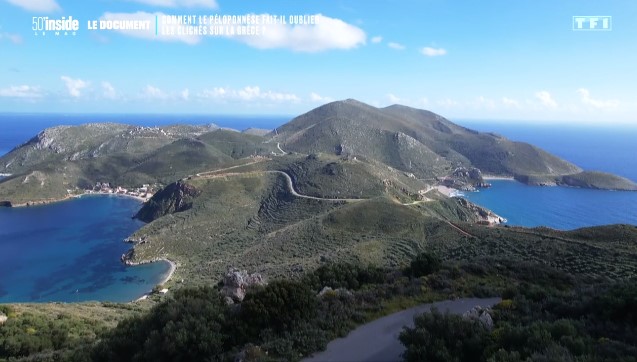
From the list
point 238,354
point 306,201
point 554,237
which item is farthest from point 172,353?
point 306,201

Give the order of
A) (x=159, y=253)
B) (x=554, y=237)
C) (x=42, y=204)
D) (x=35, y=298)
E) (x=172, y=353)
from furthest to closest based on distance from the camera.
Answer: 1. (x=42, y=204)
2. (x=159, y=253)
3. (x=35, y=298)
4. (x=554, y=237)
5. (x=172, y=353)

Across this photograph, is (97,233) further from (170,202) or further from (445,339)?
(445,339)

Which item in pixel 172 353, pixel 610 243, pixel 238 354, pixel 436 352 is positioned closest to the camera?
pixel 436 352

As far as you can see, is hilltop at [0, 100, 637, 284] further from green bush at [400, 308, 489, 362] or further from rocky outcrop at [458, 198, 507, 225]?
green bush at [400, 308, 489, 362]

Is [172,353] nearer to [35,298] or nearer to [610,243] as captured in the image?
[610,243]

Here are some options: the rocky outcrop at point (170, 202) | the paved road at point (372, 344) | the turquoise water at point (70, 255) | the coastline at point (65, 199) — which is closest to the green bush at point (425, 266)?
the paved road at point (372, 344)

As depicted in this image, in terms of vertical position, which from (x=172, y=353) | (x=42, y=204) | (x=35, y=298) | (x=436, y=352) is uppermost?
(x=436, y=352)

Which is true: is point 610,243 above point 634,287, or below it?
below
